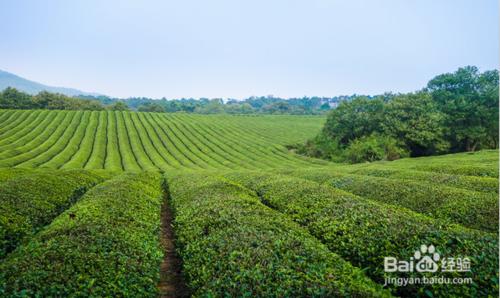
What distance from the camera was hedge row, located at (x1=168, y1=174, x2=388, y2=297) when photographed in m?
7.59

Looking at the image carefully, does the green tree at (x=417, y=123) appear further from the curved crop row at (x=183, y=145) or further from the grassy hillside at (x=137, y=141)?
the curved crop row at (x=183, y=145)

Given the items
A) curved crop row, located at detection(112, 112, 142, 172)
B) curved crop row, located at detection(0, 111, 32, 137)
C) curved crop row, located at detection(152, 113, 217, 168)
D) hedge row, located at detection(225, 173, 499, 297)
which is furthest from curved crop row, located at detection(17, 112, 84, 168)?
hedge row, located at detection(225, 173, 499, 297)

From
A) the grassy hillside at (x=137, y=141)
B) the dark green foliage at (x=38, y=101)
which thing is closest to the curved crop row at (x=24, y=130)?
the grassy hillside at (x=137, y=141)

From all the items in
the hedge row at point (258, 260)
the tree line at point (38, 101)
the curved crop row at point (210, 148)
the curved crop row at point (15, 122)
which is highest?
the tree line at point (38, 101)

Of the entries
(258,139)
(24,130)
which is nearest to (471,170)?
(258,139)

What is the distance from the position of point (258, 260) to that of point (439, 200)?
37.3 feet

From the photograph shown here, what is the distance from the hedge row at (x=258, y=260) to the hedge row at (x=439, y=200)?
7403 mm

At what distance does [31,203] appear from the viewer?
50.2ft

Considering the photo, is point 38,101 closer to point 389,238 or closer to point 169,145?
point 169,145

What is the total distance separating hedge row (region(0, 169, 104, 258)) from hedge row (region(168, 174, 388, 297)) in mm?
6649

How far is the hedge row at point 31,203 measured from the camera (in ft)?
40.6

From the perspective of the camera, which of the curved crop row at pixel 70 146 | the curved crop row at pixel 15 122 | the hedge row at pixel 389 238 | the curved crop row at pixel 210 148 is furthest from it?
the curved crop row at pixel 15 122

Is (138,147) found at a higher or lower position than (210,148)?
higher

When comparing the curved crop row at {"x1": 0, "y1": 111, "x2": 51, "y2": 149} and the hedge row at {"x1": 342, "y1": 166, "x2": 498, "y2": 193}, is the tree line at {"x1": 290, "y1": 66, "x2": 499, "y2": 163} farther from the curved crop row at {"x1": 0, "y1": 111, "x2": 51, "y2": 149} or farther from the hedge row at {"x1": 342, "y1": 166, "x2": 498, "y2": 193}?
the curved crop row at {"x1": 0, "y1": 111, "x2": 51, "y2": 149}
